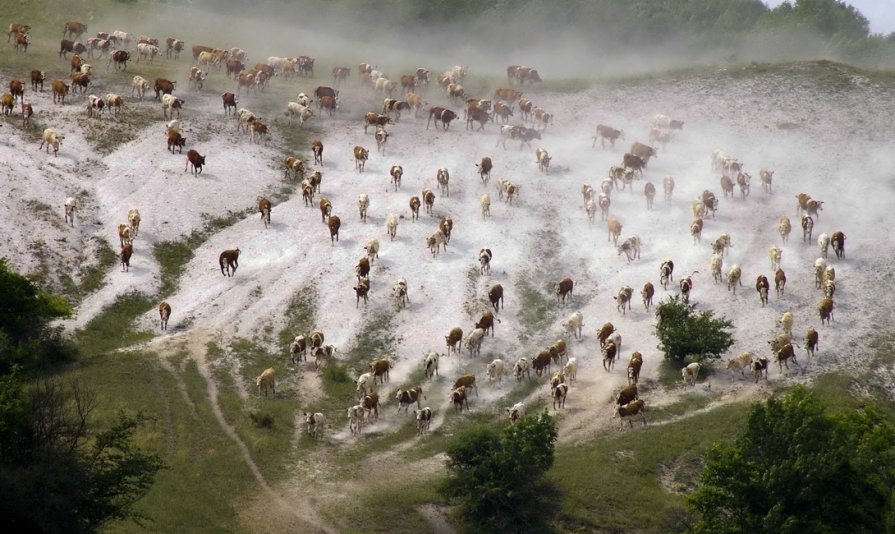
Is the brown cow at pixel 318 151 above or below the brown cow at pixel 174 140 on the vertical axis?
below

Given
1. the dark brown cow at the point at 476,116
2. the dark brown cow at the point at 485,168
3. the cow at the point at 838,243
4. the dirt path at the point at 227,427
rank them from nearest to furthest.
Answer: the dirt path at the point at 227,427 → the cow at the point at 838,243 → the dark brown cow at the point at 485,168 → the dark brown cow at the point at 476,116

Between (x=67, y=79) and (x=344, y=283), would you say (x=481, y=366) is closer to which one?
(x=344, y=283)

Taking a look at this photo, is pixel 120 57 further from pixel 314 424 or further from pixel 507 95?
pixel 314 424

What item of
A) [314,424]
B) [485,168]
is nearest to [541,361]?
[314,424]

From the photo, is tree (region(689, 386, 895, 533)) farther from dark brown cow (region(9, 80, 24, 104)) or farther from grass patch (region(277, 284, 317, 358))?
dark brown cow (region(9, 80, 24, 104))

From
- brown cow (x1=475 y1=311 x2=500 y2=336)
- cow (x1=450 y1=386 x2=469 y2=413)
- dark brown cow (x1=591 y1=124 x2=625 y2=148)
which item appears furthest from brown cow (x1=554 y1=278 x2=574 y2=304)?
dark brown cow (x1=591 y1=124 x2=625 y2=148)

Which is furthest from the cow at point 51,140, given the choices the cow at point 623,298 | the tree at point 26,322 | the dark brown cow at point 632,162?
the dark brown cow at point 632,162

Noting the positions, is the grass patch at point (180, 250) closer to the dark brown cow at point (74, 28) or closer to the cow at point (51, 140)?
the cow at point (51, 140)

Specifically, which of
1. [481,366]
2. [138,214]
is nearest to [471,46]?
[138,214]
